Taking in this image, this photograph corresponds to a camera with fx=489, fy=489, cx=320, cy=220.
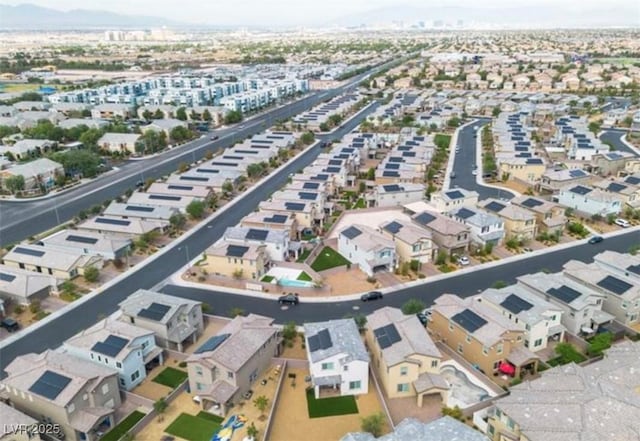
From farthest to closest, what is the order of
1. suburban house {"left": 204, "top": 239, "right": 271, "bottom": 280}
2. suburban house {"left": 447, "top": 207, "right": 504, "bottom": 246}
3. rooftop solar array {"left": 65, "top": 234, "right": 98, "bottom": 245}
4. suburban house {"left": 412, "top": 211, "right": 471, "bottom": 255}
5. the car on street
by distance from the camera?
the car on street, suburban house {"left": 447, "top": 207, "right": 504, "bottom": 246}, rooftop solar array {"left": 65, "top": 234, "right": 98, "bottom": 245}, suburban house {"left": 412, "top": 211, "right": 471, "bottom": 255}, suburban house {"left": 204, "top": 239, "right": 271, "bottom": 280}

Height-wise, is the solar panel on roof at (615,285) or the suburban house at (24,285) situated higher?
the solar panel on roof at (615,285)

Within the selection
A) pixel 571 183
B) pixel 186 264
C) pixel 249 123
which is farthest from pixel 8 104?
pixel 571 183

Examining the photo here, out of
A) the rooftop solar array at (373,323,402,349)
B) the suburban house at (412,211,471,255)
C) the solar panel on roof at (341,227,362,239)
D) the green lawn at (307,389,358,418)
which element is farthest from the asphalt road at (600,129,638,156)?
the green lawn at (307,389,358,418)

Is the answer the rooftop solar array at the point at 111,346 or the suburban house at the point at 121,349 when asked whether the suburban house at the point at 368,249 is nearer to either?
the suburban house at the point at 121,349

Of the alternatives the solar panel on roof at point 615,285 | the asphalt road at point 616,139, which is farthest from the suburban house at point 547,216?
the asphalt road at point 616,139

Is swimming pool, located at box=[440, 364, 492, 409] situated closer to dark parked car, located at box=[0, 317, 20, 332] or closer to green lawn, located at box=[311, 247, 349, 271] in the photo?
green lawn, located at box=[311, 247, 349, 271]
